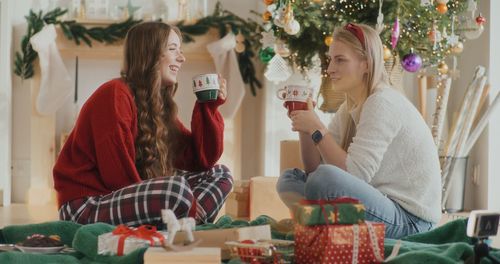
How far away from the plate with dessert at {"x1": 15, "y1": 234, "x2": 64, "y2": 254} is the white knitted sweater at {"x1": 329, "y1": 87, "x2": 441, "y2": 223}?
2.99 feet

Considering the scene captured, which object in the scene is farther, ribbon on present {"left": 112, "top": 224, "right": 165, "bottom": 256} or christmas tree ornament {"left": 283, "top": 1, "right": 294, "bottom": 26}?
christmas tree ornament {"left": 283, "top": 1, "right": 294, "bottom": 26}

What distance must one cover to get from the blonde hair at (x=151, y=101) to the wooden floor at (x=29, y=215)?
1.37m

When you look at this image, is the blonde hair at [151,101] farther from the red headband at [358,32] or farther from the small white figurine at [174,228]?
the small white figurine at [174,228]

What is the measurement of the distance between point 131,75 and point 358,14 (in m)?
1.59

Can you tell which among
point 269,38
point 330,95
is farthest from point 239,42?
point 330,95

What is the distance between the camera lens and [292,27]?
162 inches

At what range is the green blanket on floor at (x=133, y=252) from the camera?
6.60 ft

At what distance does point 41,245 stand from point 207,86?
3.23 feet

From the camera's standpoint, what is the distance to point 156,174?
3008mm

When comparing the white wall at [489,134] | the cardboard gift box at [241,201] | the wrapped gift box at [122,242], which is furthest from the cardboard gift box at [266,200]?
the wrapped gift box at [122,242]

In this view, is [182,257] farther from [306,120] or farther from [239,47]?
[239,47]

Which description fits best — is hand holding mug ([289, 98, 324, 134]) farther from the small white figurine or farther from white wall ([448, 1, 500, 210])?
white wall ([448, 1, 500, 210])

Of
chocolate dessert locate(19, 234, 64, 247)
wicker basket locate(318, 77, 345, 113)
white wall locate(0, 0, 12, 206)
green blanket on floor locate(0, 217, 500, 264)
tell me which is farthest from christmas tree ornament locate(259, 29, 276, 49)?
chocolate dessert locate(19, 234, 64, 247)

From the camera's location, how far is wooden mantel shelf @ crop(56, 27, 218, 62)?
5.43 metres
